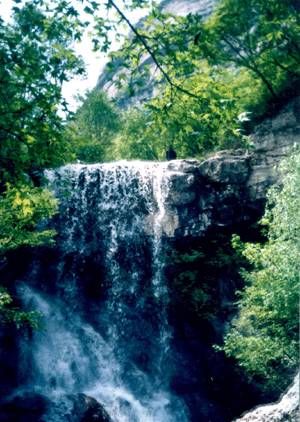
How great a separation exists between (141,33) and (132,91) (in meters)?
0.72

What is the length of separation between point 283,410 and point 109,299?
8541mm

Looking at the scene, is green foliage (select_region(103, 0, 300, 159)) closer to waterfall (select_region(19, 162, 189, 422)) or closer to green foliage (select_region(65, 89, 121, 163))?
green foliage (select_region(65, 89, 121, 163))

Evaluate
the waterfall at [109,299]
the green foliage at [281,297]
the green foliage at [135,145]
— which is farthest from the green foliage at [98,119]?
the green foliage at [281,297]

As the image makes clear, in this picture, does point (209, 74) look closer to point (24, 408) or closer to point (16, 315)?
point (16, 315)

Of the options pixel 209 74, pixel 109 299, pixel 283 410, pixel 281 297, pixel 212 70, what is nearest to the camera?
pixel 209 74

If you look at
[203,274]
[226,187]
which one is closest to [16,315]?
[203,274]

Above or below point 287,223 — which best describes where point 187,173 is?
above

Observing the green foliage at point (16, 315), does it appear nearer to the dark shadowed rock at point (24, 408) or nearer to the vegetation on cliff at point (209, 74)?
the dark shadowed rock at point (24, 408)

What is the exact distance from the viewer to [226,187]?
13.3m

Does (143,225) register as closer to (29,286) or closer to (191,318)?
(191,318)

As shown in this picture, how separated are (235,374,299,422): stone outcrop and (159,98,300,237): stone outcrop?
307 inches

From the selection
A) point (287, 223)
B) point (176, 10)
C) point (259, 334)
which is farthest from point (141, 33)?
point (176, 10)

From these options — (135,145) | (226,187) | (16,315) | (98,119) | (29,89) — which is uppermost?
(98,119)

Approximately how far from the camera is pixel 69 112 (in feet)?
14.4
